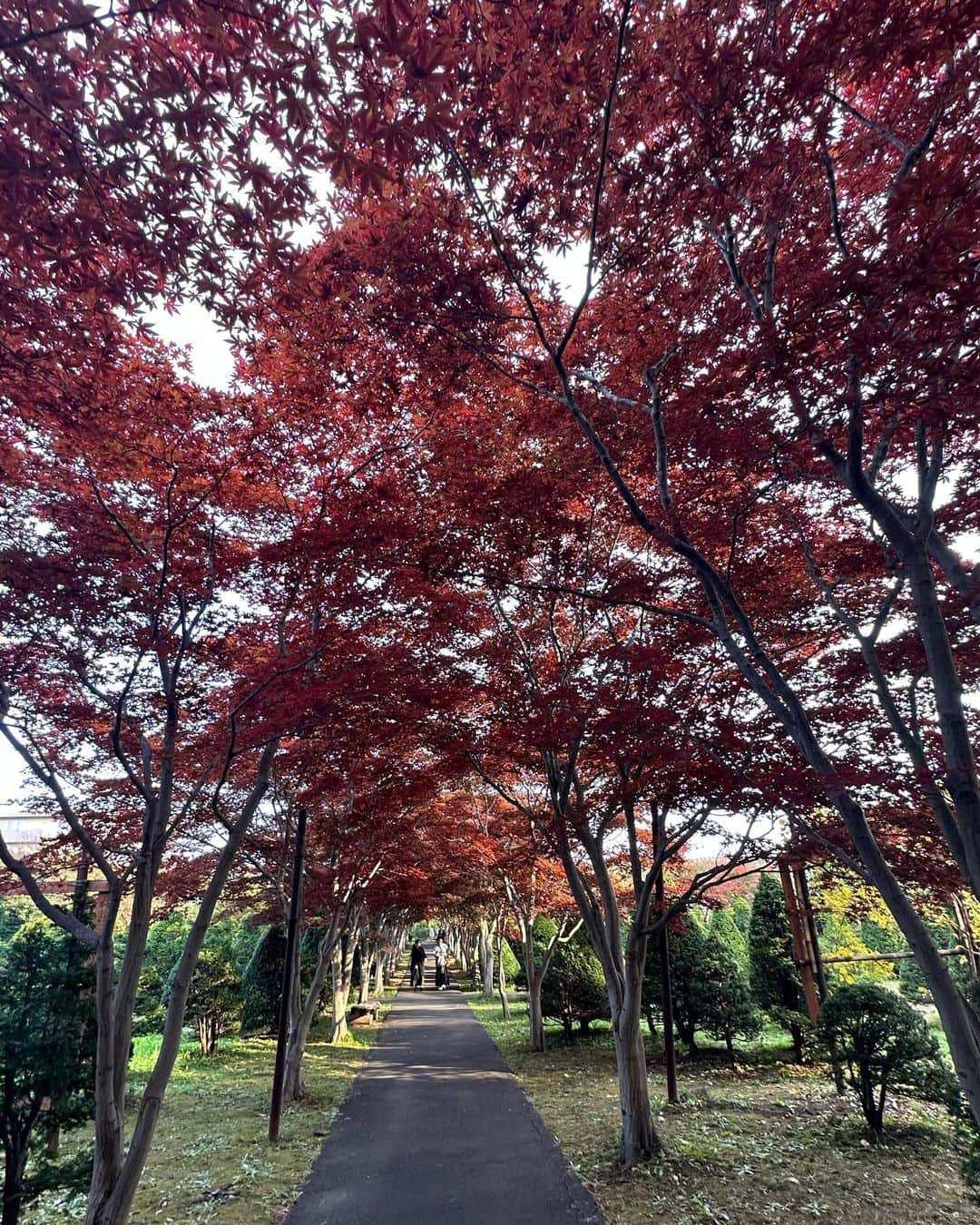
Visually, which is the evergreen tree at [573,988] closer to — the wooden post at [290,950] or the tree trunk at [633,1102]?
the wooden post at [290,950]

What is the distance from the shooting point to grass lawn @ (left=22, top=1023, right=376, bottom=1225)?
5207mm

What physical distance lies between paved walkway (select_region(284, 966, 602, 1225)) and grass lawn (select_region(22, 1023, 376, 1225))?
311mm

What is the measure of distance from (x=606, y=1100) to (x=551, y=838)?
13.8ft

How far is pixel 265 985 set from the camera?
16.3m

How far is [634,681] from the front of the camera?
19.7ft

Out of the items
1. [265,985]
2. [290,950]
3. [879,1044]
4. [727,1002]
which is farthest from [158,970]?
[879,1044]

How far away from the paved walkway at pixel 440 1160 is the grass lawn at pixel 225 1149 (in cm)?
31

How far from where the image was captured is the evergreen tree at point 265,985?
16328mm

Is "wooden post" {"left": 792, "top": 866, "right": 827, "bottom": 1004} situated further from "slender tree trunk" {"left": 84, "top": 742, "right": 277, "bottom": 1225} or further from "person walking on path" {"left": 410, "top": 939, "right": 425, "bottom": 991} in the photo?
"person walking on path" {"left": 410, "top": 939, "right": 425, "bottom": 991}

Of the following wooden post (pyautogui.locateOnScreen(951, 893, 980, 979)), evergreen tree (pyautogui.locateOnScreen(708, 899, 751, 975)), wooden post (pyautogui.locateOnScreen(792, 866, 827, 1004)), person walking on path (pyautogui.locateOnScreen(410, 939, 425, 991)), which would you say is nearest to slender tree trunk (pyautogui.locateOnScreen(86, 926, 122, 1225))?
wooden post (pyautogui.locateOnScreen(792, 866, 827, 1004))

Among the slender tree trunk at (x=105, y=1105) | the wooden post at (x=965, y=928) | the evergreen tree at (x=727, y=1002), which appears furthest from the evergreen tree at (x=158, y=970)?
the wooden post at (x=965, y=928)

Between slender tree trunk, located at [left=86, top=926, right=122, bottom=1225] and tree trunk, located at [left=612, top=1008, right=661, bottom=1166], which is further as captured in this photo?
tree trunk, located at [left=612, top=1008, right=661, bottom=1166]

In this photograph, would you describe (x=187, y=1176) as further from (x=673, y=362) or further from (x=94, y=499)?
(x=673, y=362)

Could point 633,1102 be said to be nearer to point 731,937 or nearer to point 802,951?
point 802,951
